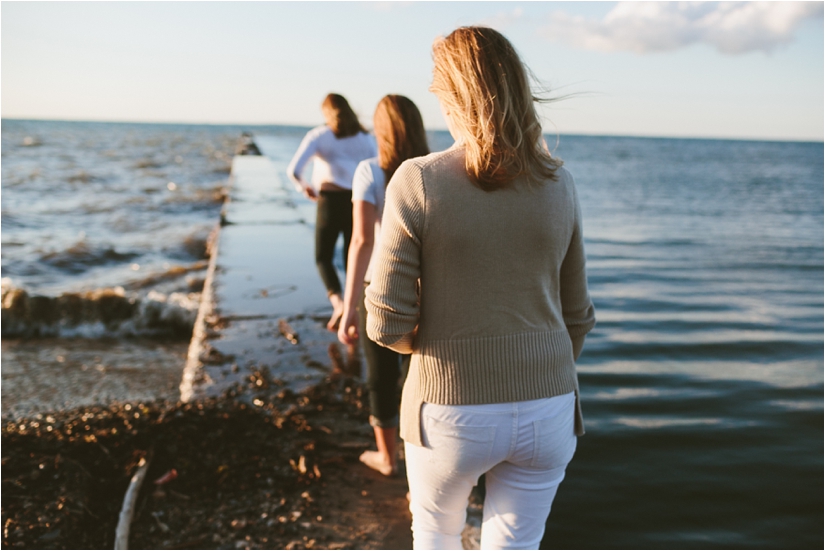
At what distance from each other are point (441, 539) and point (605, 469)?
314cm

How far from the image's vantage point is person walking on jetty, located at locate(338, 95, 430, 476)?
2.83 metres

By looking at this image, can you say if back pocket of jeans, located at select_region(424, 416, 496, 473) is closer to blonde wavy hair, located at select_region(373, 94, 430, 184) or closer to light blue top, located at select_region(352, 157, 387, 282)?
light blue top, located at select_region(352, 157, 387, 282)

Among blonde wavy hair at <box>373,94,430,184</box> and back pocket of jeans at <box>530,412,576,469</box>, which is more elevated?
blonde wavy hair at <box>373,94,430,184</box>

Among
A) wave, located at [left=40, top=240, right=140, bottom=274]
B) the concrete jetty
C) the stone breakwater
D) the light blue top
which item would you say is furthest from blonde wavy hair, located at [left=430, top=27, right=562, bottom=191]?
wave, located at [left=40, top=240, right=140, bottom=274]

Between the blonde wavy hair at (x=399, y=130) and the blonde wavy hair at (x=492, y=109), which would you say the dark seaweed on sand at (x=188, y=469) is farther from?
the blonde wavy hair at (x=492, y=109)

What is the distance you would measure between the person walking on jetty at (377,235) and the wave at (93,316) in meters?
4.54

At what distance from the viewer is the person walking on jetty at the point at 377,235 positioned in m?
2.83

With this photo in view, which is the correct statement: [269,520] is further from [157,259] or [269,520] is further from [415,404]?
[157,259]

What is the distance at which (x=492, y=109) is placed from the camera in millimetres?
1591

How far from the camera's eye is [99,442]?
129 inches

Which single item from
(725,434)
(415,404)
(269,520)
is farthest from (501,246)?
(725,434)

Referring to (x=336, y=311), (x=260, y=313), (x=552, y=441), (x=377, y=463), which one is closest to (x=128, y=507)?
(x=377, y=463)

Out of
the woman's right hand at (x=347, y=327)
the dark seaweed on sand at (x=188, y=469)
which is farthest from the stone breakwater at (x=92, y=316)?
the woman's right hand at (x=347, y=327)

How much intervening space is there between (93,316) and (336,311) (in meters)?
3.91
